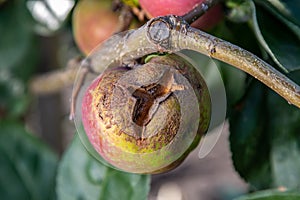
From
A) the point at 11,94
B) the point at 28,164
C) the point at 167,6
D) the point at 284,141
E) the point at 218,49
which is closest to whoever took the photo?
the point at 218,49

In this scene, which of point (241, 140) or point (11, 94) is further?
point (11, 94)

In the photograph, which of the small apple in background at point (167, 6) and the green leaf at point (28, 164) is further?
the green leaf at point (28, 164)

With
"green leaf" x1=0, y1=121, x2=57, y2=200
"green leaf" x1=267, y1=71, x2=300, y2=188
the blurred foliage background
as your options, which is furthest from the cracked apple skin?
"green leaf" x1=0, y1=121, x2=57, y2=200

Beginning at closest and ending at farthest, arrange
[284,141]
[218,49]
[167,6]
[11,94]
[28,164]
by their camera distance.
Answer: [218,49] → [167,6] → [284,141] → [28,164] → [11,94]

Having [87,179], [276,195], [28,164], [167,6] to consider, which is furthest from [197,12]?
[28,164]

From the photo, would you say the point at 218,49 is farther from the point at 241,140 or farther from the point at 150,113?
the point at 241,140

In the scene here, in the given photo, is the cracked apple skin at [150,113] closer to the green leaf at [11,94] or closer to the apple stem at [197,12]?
the apple stem at [197,12]

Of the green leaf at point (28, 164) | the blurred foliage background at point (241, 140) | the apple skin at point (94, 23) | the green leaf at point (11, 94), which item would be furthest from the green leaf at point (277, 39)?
the green leaf at point (11, 94)
